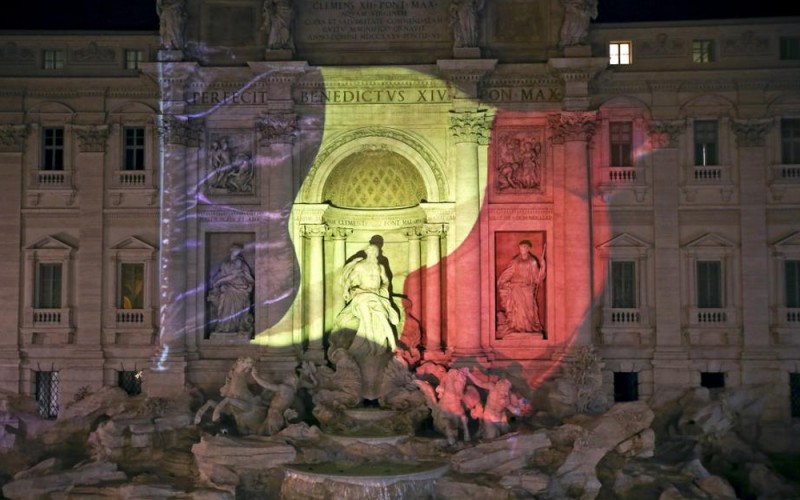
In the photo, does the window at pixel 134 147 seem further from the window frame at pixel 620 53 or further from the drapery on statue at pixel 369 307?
the window frame at pixel 620 53

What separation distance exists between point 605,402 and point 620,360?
2431 millimetres

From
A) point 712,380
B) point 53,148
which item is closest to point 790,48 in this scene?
point 712,380

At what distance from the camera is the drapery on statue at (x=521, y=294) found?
29328 millimetres

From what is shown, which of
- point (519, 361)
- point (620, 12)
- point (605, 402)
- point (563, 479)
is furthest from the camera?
point (620, 12)

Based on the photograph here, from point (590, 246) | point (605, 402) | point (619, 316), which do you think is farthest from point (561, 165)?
point (605, 402)

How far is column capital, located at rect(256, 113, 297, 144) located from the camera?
29.2 meters

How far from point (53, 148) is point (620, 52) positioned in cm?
1875

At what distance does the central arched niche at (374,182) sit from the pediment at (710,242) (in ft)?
28.8

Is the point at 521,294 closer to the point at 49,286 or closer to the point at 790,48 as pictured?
the point at 790,48

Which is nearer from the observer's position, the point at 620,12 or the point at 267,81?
the point at 267,81

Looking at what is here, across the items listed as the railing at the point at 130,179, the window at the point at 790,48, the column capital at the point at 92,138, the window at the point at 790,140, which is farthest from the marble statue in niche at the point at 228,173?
the window at the point at 790,48

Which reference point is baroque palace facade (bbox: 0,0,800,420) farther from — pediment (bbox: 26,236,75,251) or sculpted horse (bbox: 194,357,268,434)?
sculpted horse (bbox: 194,357,268,434)

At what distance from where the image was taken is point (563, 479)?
23.5 meters

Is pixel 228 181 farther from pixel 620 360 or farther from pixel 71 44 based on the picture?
pixel 620 360
